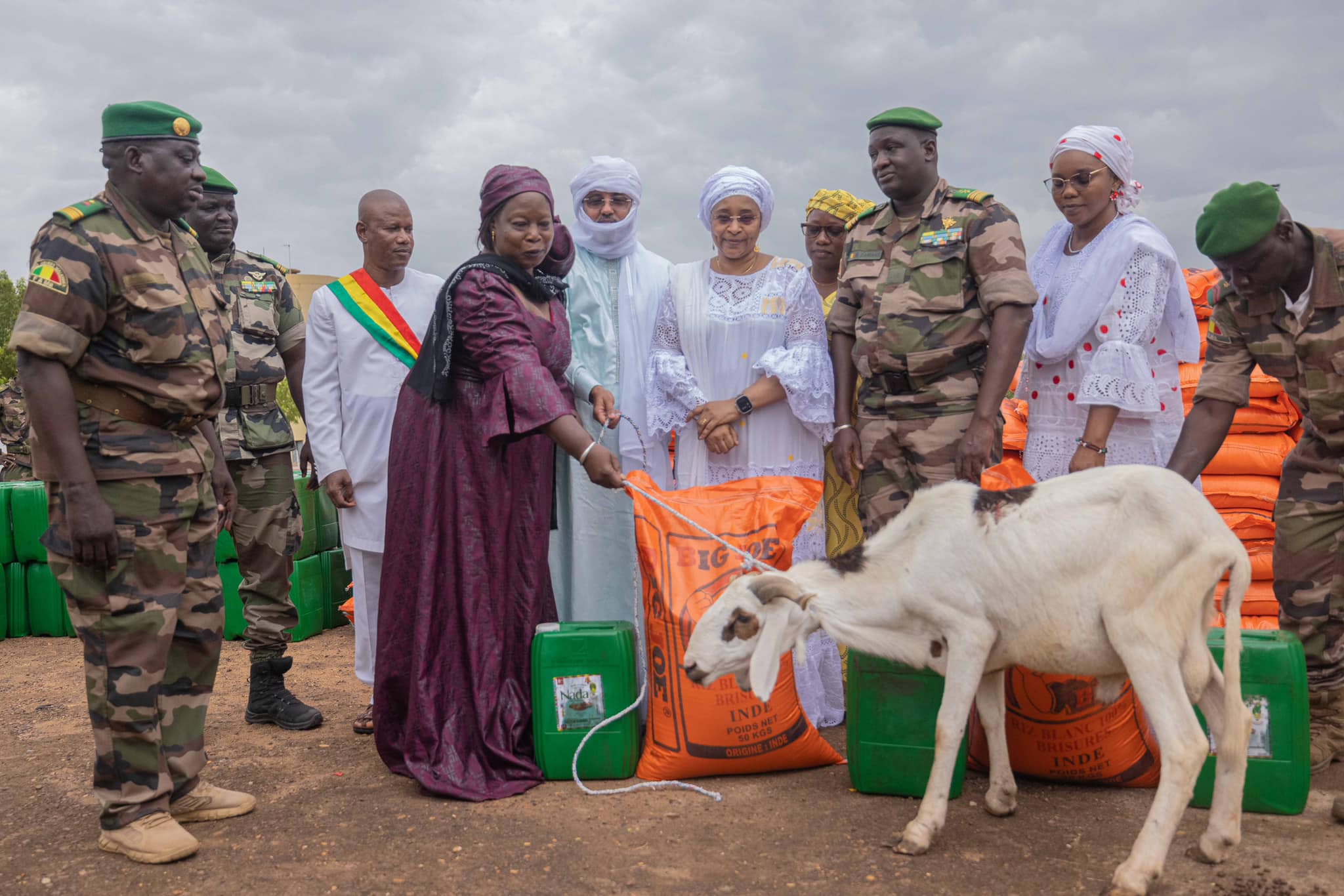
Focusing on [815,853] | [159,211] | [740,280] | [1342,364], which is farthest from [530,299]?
[1342,364]

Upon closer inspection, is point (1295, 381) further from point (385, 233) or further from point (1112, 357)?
point (385, 233)

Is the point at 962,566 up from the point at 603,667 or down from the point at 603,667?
up

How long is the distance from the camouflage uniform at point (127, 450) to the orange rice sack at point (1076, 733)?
2835 millimetres

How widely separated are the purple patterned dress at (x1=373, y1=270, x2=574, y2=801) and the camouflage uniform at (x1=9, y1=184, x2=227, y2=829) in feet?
2.68

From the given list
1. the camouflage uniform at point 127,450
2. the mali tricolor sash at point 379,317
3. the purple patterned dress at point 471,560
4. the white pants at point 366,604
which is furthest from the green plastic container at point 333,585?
the camouflage uniform at point 127,450

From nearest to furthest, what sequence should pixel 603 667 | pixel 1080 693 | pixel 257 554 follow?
pixel 1080 693 → pixel 603 667 → pixel 257 554

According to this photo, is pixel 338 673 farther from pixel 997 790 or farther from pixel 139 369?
pixel 997 790

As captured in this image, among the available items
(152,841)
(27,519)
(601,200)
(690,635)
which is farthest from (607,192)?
(27,519)

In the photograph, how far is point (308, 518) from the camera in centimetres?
708

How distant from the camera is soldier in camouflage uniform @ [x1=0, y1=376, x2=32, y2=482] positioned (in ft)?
33.3

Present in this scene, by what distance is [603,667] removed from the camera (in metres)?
3.88

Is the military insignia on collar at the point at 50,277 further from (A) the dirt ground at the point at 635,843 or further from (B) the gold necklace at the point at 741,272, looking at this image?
(B) the gold necklace at the point at 741,272

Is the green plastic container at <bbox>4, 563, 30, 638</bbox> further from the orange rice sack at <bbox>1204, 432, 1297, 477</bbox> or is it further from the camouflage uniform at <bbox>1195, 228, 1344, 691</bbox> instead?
the orange rice sack at <bbox>1204, 432, 1297, 477</bbox>

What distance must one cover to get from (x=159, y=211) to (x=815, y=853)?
2.91 m
